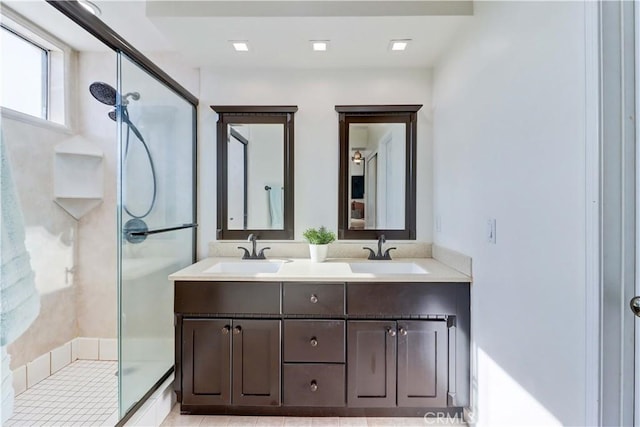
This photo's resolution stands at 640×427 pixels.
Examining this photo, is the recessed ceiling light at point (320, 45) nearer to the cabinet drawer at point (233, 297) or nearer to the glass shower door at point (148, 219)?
the glass shower door at point (148, 219)

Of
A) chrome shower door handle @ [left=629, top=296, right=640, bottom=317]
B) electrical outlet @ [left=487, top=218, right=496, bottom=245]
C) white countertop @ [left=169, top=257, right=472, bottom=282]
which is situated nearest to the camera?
chrome shower door handle @ [left=629, top=296, right=640, bottom=317]

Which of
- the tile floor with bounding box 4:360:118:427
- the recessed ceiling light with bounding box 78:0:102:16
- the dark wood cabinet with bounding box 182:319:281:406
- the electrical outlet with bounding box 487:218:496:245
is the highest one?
the recessed ceiling light with bounding box 78:0:102:16

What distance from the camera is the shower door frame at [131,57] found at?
4.03 feet

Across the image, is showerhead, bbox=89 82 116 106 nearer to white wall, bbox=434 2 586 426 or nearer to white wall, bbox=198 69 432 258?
white wall, bbox=198 69 432 258

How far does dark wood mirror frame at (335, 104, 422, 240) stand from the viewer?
7.64 ft

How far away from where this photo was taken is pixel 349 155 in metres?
2.36

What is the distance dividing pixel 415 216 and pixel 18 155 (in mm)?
2702

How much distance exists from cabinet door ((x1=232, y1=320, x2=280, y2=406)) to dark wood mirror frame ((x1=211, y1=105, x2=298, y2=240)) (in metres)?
0.76

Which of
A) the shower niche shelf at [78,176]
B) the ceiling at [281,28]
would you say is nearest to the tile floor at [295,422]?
the shower niche shelf at [78,176]

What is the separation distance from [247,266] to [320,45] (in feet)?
5.10

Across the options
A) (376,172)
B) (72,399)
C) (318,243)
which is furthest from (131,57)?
(72,399)

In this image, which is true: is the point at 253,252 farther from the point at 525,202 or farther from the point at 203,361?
the point at 525,202

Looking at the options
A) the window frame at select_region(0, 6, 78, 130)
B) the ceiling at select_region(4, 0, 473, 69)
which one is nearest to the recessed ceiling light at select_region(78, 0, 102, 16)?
the ceiling at select_region(4, 0, 473, 69)

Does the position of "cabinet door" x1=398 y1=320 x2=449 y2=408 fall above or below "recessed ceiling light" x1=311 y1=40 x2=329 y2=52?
below
